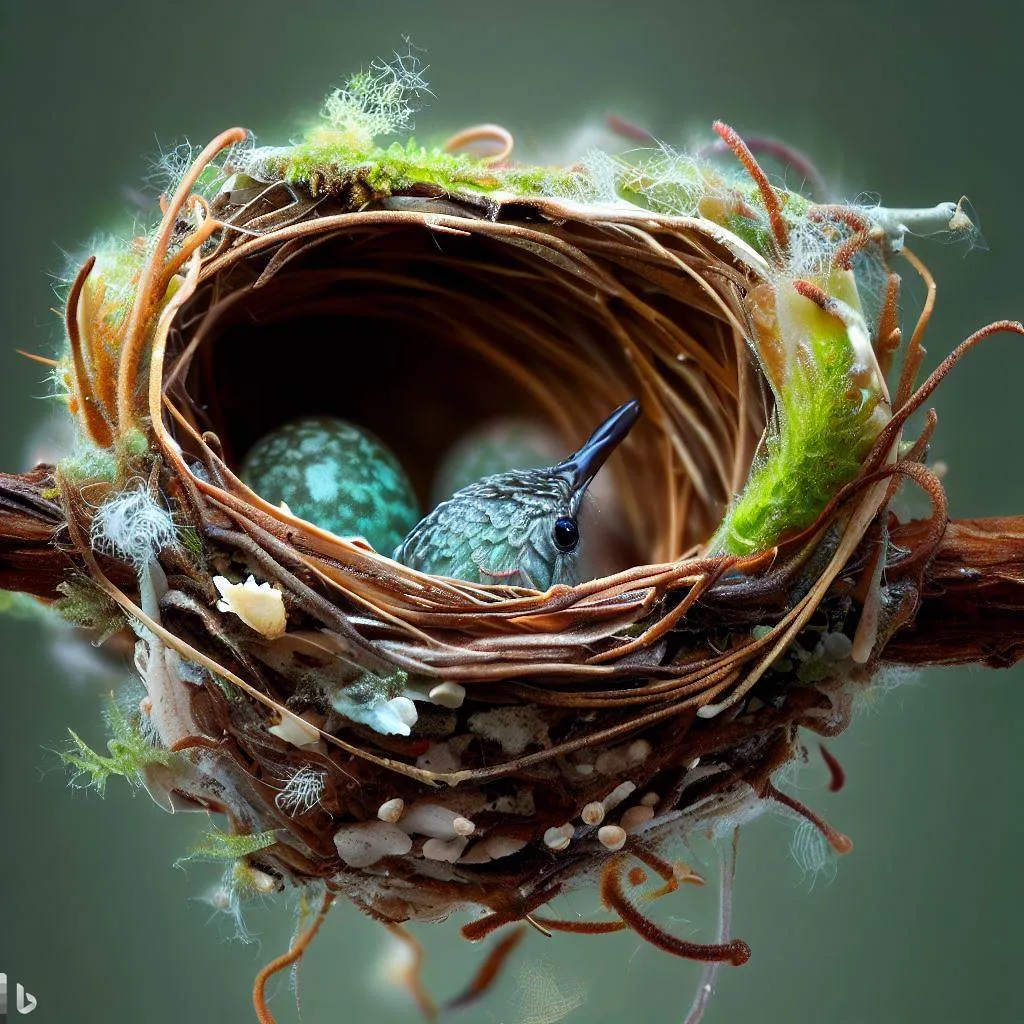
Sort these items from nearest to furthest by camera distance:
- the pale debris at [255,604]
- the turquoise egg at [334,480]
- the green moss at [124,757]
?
the pale debris at [255,604], the green moss at [124,757], the turquoise egg at [334,480]

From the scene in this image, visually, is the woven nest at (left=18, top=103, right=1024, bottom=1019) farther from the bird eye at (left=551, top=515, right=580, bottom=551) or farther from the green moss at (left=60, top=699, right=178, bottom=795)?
the bird eye at (left=551, top=515, right=580, bottom=551)

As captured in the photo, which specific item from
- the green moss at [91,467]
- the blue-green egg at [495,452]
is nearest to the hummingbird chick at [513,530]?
the blue-green egg at [495,452]

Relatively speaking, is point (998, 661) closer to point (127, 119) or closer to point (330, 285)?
point (330, 285)

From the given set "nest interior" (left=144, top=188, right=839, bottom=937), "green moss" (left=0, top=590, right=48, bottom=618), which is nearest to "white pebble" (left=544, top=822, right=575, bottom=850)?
"nest interior" (left=144, top=188, right=839, bottom=937)

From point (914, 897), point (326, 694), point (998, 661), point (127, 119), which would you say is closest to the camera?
point (326, 694)

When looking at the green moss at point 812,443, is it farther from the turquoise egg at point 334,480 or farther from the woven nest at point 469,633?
the turquoise egg at point 334,480

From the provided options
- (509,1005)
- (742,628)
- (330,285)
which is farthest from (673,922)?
(330,285)
